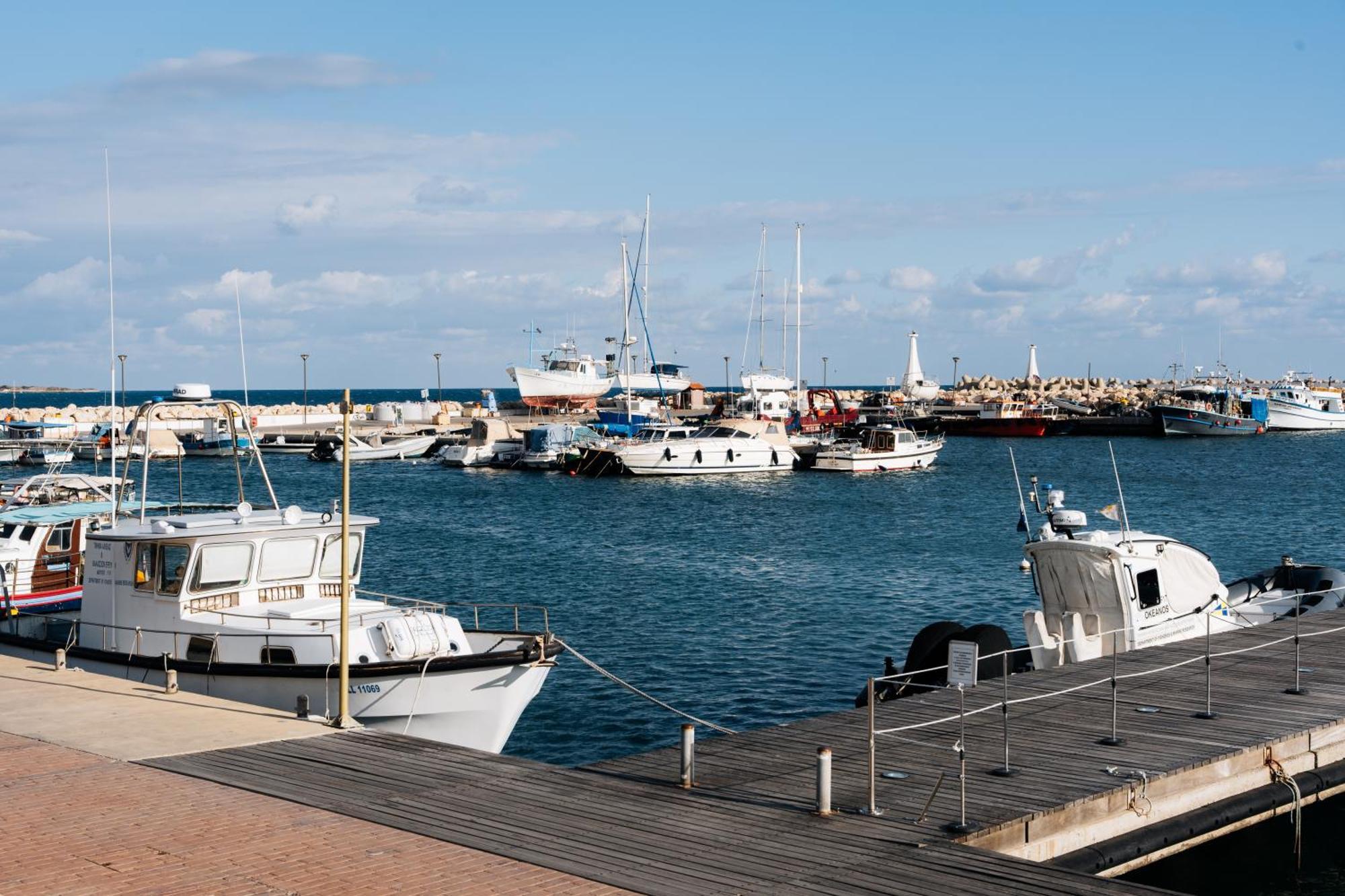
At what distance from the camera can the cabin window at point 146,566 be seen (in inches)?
793

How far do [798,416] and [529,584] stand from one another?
223 ft

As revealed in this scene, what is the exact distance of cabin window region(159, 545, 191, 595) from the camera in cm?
1988

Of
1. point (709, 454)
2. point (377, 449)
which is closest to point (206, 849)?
point (709, 454)

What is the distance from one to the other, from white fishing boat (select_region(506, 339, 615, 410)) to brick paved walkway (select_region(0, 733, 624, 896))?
111037 mm

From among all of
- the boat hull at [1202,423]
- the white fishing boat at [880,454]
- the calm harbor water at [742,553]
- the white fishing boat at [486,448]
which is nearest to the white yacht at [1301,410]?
the boat hull at [1202,423]

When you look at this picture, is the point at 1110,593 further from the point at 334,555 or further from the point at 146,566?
the point at 146,566

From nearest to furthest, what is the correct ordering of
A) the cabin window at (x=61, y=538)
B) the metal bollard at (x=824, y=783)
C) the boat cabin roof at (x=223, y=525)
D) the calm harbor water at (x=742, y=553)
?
the metal bollard at (x=824, y=783)
the boat cabin roof at (x=223, y=525)
the calm harbor water at (x=742, y=553)
the cabin window at (x=61, y=538)

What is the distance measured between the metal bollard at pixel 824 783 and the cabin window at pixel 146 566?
12.4 m

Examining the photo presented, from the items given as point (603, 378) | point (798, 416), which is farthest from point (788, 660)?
point (603, 378)

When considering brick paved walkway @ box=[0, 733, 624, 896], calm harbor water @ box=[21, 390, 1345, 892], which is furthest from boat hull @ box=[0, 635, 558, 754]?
brick paved walkway @ box=[0, 733, 624, 896]

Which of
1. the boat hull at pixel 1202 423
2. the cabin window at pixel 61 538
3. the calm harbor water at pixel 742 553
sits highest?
the boat hull at pixel 1202 423

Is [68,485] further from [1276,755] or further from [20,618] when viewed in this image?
[1276,755]

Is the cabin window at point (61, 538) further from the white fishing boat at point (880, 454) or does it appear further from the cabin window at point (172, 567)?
the white fishing boat at point (880, 454)

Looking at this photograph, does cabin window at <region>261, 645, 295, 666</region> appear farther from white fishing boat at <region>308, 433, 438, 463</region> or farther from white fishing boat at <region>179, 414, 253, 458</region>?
white fishing boat at <region>179, 414, 253, 458</region>
